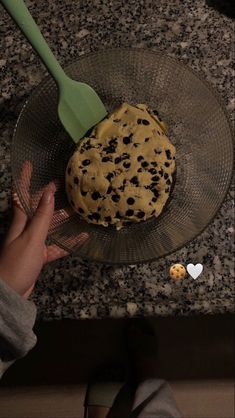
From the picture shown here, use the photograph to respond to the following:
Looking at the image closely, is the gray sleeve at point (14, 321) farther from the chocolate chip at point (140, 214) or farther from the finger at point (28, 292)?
the chocolate chip at point (140, 214)

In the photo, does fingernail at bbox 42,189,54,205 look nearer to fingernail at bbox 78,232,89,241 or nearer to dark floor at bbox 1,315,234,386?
fingernail at bbox 78,232,89,241

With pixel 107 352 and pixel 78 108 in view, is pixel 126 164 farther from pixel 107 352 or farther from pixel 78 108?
pixel 107 352

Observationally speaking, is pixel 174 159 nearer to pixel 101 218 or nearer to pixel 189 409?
pixel 101 218

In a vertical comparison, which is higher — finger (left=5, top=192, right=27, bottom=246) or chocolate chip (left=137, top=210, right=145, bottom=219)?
finger (left=5, top=192, right=27, bottom=246)

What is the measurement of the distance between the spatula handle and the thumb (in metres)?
0.16

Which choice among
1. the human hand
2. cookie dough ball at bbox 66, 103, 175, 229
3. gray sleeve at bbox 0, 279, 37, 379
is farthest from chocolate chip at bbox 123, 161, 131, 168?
gray sleeve at bbox 0, 279, 37, 379

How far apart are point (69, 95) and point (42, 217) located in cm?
17

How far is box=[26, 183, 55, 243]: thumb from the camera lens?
0.60 m

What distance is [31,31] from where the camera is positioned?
0.54 m

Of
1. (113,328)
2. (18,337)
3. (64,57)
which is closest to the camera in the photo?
(18,337)

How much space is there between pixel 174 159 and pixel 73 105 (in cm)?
16

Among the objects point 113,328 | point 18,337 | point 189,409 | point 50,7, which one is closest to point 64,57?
point 50,7

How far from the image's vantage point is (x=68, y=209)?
0.65m

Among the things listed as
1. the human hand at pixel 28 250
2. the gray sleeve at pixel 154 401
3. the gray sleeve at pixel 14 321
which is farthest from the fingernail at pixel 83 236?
the gray sleeve at pixel 154 401
